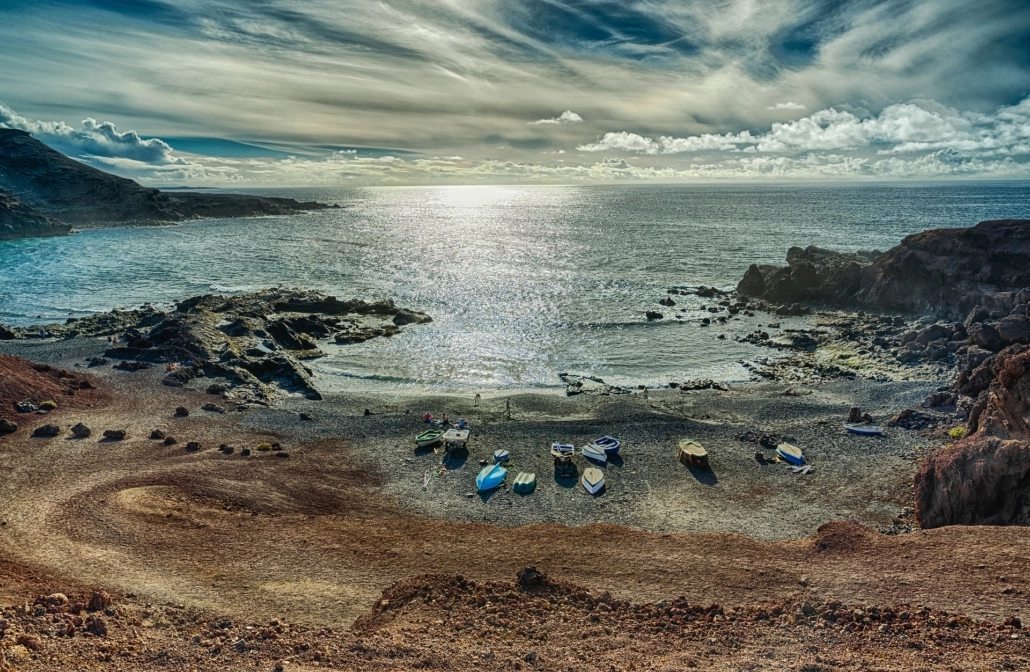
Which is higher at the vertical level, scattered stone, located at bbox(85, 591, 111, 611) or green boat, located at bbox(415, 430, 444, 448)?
scattered stone, located at bbox(85, 591, 111, 611)

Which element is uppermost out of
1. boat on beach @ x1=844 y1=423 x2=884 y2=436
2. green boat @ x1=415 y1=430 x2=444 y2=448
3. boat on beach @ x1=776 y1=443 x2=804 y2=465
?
boat on beach @ x1=844 y1=423 x2=884 y2=436

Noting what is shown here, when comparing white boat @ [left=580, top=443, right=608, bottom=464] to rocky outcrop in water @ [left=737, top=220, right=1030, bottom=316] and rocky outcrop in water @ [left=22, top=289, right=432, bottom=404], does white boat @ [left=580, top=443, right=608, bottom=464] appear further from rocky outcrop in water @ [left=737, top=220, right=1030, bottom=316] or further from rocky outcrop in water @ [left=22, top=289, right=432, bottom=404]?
rocky outcrop in water @ [left=737, top=220, right=1030, bottom=316]

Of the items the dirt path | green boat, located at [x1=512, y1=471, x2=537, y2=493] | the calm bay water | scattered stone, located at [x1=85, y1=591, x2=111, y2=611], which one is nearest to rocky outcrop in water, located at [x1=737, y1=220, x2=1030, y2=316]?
the calm bay water

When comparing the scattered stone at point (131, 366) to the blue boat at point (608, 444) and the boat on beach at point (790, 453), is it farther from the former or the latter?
the boat on beach at point (790, 453)

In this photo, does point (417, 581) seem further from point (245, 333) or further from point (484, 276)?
point (484, 276)

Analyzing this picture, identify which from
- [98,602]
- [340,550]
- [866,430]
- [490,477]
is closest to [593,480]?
[490,477]

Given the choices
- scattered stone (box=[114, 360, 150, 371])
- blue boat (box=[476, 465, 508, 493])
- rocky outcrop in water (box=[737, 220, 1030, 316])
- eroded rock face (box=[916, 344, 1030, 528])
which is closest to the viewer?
eroded rock face (box=[916, 344, 1030, 528])

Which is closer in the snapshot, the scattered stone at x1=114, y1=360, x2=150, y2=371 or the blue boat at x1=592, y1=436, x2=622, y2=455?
the blue boat at x1=592, y1=436, x2=622, y2=455
